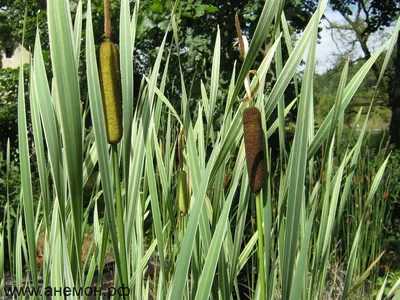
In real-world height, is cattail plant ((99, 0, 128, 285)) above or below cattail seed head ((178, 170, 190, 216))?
above

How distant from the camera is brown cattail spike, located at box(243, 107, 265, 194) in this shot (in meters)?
0.51

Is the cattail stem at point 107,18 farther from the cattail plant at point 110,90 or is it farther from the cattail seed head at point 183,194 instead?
the cattail seed head at point 183,194

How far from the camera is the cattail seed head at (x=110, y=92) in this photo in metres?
0.46

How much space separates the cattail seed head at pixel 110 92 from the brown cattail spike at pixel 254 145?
13 centimetres

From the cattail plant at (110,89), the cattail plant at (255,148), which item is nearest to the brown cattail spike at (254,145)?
the cattail plant at (255,148)

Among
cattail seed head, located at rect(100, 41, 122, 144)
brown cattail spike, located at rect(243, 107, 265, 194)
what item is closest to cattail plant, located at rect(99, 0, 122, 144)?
cattail seed head, located at rect(100, 41, 122, 144)

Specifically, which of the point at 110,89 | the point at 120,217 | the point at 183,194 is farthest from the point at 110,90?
the point at 183,194

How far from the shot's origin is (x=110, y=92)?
46 cm

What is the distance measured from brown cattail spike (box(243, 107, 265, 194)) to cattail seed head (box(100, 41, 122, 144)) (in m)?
0.13

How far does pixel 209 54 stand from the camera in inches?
107

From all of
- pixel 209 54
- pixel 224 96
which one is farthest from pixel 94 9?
pixel 224 96

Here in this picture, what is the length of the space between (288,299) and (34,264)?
291 millimetres

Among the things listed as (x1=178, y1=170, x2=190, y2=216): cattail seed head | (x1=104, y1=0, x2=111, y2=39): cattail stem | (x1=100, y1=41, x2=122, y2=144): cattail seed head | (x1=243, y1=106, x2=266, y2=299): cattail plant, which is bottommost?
(x1=178, y1=170, x2=190, y2=216): cattail seed head

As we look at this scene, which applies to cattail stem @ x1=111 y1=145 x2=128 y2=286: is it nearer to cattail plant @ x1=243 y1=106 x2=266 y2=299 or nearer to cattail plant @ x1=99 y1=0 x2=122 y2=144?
cattail plant @ x1=99 y1=0 x2=122 y2=144
